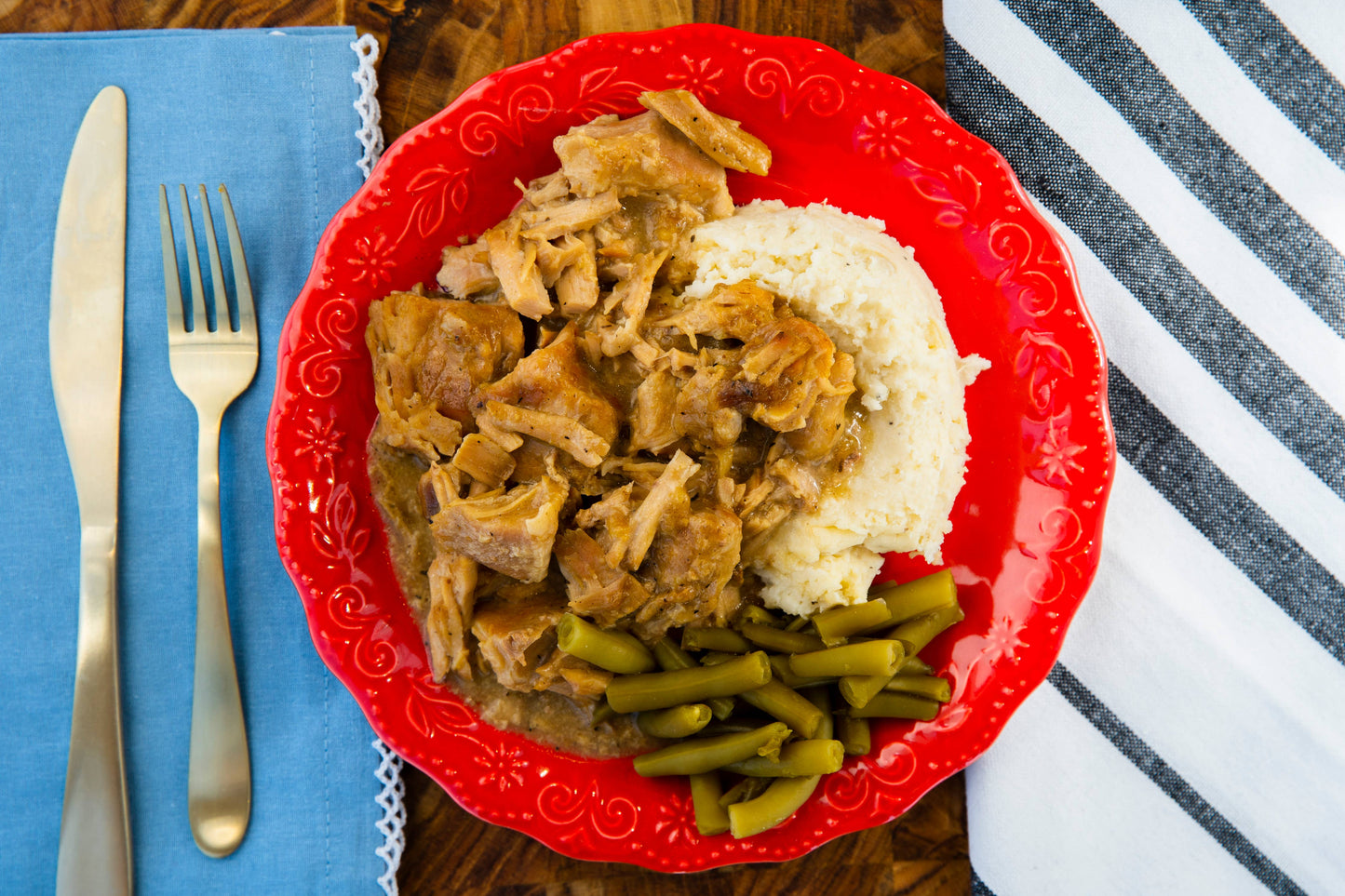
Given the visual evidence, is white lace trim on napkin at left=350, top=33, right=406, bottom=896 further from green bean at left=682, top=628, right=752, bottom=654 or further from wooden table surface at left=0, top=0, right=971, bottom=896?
green bean at left=682, top=628, right=752, bottom=654

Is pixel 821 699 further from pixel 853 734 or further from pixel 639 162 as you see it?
pixel 639 162

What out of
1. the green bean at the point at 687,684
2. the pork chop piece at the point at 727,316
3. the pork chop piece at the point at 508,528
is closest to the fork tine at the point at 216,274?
the pork chop piece at the point at 508,528

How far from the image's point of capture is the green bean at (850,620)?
3088 millimetres

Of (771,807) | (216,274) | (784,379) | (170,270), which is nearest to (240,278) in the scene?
(216,274)

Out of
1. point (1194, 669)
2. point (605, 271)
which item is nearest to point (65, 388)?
point (605, 271)

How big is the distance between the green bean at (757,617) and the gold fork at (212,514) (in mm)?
1880

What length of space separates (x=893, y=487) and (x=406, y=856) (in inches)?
92.0

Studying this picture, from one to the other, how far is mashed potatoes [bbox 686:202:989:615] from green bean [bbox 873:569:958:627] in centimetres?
11

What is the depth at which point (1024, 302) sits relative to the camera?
3426mm

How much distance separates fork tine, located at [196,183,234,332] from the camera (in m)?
3.25

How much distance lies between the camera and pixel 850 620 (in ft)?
10.2

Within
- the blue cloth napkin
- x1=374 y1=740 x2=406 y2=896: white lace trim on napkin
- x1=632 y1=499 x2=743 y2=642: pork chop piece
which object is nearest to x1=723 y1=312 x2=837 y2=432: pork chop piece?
x1=632 y1=499 x2=743 y2=642: pork chop piece

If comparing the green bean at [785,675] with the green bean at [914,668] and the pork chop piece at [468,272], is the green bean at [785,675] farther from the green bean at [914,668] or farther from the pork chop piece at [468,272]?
the pork chop piece at [468,272]

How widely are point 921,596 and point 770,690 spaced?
2.14ft
